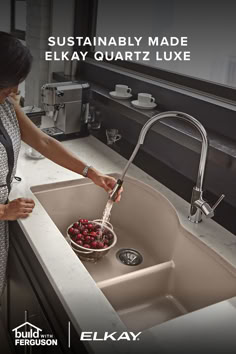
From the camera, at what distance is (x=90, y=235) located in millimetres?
1323

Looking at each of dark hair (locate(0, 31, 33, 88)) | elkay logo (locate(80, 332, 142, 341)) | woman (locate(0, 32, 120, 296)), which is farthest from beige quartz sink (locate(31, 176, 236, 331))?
dark hair (locate(0, 31, 33, 88))

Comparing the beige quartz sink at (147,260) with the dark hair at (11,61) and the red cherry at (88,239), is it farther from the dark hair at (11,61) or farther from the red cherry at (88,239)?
the dark hair at (11,61)

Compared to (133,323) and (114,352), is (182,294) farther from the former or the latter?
(114,352)

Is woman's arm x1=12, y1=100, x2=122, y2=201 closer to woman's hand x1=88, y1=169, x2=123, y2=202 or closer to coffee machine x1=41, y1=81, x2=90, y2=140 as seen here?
woman's hand x1=88, y1=169, x2=123, y2=202

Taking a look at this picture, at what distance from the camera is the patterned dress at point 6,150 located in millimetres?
1164

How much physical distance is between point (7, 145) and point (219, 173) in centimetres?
69

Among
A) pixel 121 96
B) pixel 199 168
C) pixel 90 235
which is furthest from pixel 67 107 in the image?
pixel 199 168

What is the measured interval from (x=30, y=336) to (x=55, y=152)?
→ 0.62 meters

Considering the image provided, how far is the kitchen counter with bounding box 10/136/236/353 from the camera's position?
78 centimetres

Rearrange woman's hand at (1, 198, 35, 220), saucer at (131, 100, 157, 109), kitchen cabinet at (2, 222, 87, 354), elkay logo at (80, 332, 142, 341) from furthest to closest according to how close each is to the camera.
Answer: saucer at (131, 100, 157, 109) → woman's hand at (1, 198, 35, 220) → kitchen cabinet at (2, 222, 87, 354) → elkay logo at (80, 332, 142, 341)

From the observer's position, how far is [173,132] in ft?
4.59

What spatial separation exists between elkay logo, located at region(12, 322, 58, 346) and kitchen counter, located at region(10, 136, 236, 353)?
175mm

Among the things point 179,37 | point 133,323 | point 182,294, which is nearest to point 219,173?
point 182,294

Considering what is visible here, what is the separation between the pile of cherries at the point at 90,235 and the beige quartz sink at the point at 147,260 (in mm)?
81
